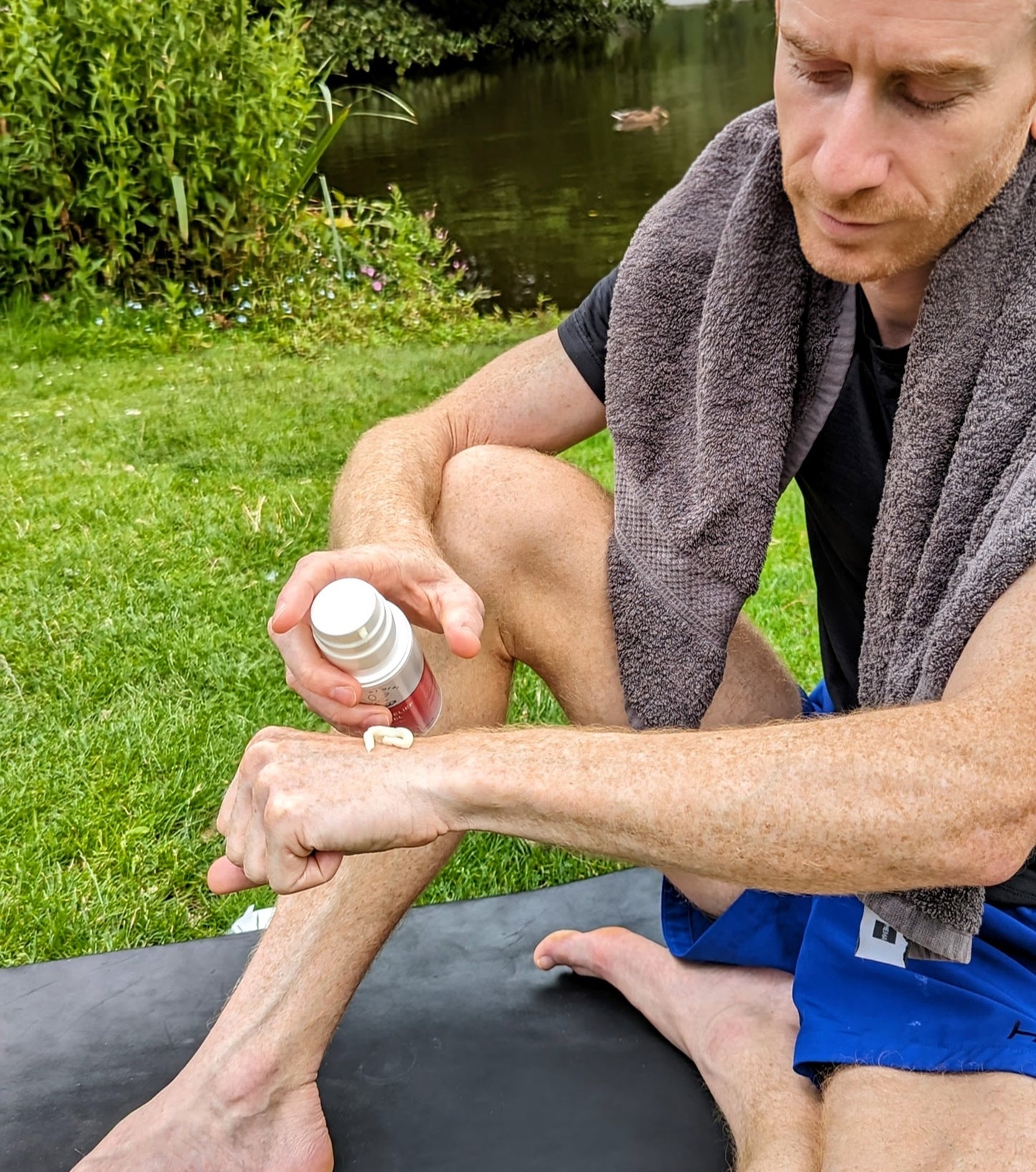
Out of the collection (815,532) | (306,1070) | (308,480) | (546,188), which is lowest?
(546,188)

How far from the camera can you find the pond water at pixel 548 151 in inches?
382

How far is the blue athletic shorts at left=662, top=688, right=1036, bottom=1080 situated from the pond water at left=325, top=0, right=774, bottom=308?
23.6 feet

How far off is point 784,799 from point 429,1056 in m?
0.82

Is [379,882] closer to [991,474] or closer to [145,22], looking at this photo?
[991,474]

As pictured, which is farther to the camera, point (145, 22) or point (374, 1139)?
point (145, 22)

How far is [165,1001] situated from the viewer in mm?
1856

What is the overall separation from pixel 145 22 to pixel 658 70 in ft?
50.7

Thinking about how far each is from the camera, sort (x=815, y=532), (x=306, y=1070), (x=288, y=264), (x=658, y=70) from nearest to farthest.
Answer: (x=306, y=1070) < (x=815, y=532) < (x=288, y=264) < (x=658, y=70)

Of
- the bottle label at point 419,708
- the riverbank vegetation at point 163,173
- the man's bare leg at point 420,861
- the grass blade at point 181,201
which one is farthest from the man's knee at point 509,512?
the grass blade at point 181,201

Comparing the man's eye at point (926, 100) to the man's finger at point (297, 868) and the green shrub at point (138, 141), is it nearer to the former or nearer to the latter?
the man's finger at point (297, 868)

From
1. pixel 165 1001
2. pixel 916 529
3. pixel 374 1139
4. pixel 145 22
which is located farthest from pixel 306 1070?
pixel 145 22

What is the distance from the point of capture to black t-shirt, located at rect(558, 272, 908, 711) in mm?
1612

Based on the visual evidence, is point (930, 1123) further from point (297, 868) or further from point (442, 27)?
point (442, 27)

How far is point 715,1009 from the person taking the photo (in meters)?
1.69
